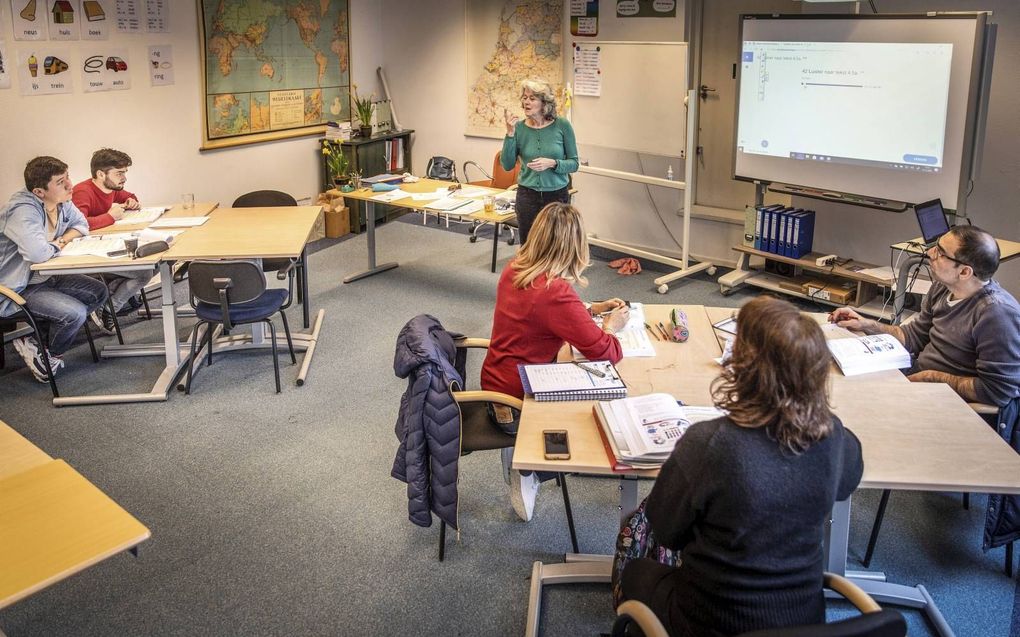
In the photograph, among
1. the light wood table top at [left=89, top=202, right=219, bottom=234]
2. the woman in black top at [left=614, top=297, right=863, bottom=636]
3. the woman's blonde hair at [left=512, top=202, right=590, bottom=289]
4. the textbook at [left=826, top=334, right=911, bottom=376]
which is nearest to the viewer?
the woman in black top at [left=614, top=297, right=863, bottom=636]

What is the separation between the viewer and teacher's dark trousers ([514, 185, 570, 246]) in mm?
5617

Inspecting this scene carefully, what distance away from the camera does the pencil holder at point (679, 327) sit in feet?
10.5

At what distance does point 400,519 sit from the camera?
3.42 metres

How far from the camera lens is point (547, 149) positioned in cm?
553

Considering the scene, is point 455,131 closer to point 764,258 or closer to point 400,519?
point 764,258

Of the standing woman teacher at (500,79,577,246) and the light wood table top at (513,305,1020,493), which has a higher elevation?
the standing woman teacher at (500,79,577,246)

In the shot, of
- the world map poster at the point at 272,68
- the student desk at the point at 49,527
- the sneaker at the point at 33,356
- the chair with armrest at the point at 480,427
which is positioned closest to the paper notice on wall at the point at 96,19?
the world map poster at the point at 272,68

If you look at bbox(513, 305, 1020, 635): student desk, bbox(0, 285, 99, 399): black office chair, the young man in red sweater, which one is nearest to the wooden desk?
the young man in red sweater

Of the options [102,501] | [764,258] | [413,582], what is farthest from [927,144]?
[102,501]

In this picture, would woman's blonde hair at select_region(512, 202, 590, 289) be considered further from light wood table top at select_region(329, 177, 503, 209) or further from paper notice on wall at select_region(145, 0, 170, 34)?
paper notice on wall at select_region(145, 0, 170, 34)

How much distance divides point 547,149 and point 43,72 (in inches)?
124

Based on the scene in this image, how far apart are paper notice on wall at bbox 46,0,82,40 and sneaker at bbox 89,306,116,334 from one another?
1.74 metres

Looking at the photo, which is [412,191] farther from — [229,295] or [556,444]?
[556,444]

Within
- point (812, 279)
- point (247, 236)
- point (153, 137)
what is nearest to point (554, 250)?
point (247, 236)
